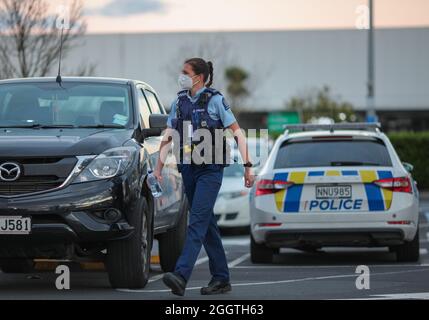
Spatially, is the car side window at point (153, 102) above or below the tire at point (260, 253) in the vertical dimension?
above

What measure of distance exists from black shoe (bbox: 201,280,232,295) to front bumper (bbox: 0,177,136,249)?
0.86 metres

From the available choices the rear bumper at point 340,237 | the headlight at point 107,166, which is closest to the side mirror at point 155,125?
the headlight at point 107,166

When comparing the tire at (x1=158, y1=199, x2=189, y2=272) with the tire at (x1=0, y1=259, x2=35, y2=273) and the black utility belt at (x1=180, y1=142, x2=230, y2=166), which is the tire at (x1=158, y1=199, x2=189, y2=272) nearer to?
the tire at (x1=0, y1=259, x2=35, y2=273)

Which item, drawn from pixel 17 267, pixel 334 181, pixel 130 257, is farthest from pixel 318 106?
pixel 130 257

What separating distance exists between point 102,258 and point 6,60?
13.9 m

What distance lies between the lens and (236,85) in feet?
219

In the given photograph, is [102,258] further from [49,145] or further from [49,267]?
[49,267]

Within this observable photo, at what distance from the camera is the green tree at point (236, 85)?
6539 cm

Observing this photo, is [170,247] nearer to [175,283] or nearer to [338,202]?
[338,202]

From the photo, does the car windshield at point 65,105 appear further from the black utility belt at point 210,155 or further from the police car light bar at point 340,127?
the police car light bar at point 340,127

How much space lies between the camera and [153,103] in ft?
37.7

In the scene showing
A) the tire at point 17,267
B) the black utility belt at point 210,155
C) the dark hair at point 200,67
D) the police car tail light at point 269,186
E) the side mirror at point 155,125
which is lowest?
the tire at point 17,267

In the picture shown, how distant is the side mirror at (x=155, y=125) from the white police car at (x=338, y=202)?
2.51 m
